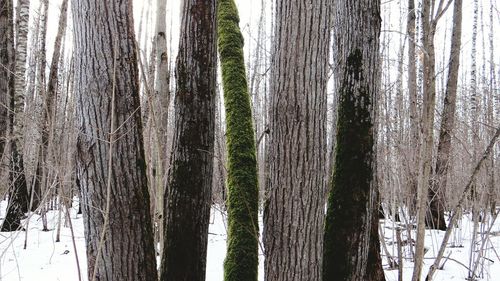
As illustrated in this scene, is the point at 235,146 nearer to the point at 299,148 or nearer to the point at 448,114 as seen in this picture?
the point at 299,148

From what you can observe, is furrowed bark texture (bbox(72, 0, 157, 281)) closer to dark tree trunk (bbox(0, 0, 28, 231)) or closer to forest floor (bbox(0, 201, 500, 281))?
forest floor (bbox(0, 201, 500, 281))

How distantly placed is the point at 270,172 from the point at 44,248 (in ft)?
17.4

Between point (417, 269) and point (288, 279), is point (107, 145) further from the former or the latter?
point (417, 269)

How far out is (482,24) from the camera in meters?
20.5

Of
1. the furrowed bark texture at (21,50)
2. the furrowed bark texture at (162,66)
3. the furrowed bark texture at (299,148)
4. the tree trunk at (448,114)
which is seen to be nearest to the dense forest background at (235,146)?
the furrowed bark texture at (299,148)

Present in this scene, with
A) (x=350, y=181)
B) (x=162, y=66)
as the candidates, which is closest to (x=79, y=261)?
(x=162, y=66)

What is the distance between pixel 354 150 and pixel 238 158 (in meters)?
0.92

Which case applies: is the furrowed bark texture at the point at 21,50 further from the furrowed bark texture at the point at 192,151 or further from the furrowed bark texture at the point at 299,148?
the furrowed bark texture at the point at 299,148

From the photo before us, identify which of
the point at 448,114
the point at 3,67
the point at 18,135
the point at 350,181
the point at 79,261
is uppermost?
the point at 3,67

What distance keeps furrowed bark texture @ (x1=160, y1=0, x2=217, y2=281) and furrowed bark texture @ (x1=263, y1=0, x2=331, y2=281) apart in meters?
0.71

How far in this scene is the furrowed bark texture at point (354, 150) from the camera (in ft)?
10.2

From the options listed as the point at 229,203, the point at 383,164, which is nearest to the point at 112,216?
the point at 229,203

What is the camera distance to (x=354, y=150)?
10.5 feet

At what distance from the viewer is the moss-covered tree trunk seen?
3.25m
